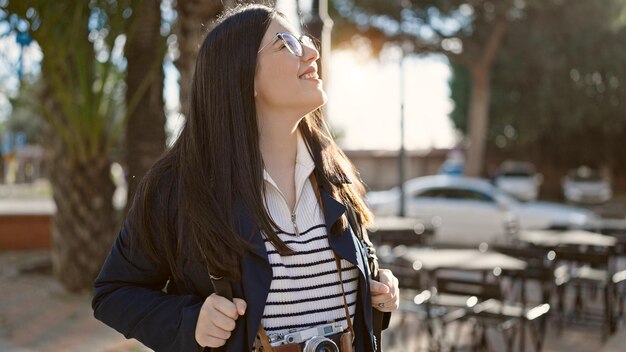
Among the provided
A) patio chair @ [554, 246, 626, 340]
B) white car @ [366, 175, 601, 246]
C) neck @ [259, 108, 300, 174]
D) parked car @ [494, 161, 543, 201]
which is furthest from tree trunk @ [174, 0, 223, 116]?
parked car @ [494, 161, 543, 201]

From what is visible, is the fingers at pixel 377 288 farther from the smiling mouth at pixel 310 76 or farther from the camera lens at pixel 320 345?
the smiling mouth at pixel 310 76

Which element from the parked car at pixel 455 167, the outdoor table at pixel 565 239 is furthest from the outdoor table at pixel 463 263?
the parked car at pixel 455 167

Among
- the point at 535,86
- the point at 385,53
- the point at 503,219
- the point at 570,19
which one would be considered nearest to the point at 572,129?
the point at 535,86

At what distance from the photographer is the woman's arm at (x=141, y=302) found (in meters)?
1.61

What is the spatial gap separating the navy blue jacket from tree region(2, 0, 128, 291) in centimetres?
663

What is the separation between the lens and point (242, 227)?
1.61 m

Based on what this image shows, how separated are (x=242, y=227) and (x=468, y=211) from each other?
1269cm

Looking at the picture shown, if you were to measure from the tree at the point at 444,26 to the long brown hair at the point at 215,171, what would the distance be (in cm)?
2215

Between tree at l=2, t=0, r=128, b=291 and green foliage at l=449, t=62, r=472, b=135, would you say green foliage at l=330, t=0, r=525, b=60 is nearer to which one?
green foliage at l=449, t=62, r=472, b=135

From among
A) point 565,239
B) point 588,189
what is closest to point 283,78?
point 565,239

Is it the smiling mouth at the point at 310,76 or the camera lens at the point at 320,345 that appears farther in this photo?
the smiling mouth at the point at 310,76

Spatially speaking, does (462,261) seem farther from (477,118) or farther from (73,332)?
(477,118)

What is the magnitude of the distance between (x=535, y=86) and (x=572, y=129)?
344 centimetres

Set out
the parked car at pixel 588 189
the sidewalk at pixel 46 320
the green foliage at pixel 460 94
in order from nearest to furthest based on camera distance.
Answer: the sidewalk at pixel 46 320 → the parked car at pixel 588 189 → the green foliage at pixel 460 94
